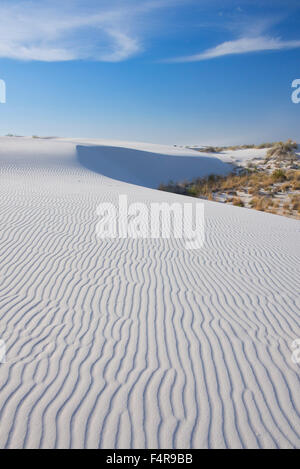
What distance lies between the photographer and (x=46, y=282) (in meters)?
4.79

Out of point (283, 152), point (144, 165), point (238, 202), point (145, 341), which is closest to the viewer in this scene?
point (145, 341)

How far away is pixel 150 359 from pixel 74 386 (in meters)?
0.83

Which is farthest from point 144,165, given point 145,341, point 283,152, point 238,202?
point 145,341

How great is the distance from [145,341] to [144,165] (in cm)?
2562

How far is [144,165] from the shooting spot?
91.8 ft

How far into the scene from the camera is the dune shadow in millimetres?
23805

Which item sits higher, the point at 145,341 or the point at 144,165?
the point at 144,165

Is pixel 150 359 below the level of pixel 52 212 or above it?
below

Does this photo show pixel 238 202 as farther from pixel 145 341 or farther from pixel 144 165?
pixel 145 341

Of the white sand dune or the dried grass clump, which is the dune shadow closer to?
the dried grass clump

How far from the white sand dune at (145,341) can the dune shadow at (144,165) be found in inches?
654

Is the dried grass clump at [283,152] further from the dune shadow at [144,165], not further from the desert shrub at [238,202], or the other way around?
the desert shrub at [238,202]
